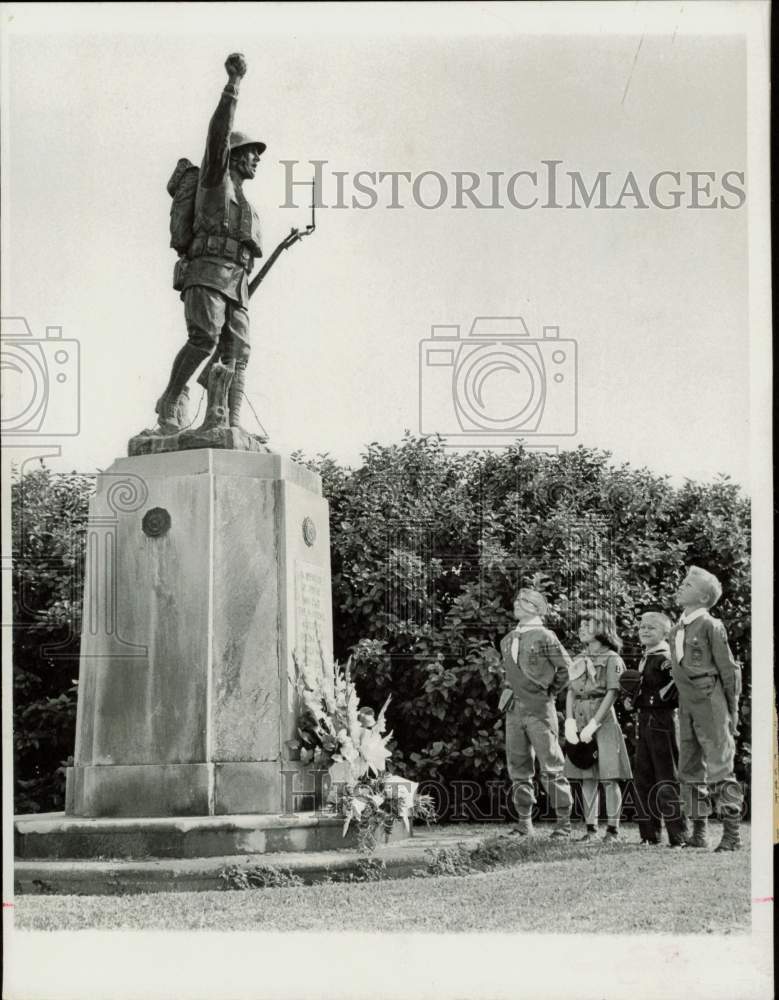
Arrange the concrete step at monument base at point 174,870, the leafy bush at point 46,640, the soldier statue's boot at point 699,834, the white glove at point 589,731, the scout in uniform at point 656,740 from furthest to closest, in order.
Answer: the leafy bush at point 46,640 < the white glove at point 589,731 < the scout in uniform at point 656,740 < the soldier statue's boot at point 699,834 < the concrete step at monument base at point 174,870

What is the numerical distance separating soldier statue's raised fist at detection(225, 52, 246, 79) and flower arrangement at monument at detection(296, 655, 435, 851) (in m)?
3.51

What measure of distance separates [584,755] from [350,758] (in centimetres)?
178

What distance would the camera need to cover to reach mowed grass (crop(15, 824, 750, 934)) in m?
7.73

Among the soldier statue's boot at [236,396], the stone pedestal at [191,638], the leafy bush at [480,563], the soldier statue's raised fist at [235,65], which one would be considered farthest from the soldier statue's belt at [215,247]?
the leafy bush at [480,563]

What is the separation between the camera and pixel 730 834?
9.09m

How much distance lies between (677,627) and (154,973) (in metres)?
3.79

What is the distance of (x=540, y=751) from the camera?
390 inches

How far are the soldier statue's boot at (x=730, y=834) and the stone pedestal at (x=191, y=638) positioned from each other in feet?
8.44

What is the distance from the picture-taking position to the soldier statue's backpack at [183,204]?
943 cm

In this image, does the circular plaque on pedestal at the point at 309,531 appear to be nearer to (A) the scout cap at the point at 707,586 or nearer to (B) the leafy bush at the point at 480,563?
(A) the scout cap at the point at 707,586

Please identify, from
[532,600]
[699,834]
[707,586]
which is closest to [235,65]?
[532,600]

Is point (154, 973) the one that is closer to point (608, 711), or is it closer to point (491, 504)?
point (608, 711)

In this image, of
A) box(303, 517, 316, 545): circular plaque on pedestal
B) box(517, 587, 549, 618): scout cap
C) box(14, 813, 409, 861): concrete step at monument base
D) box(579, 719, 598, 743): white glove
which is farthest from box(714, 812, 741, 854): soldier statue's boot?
box(303, 517, 316, 545): circular plaque on pedestal

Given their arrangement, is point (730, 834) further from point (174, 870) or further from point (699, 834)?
point (174, 870)
